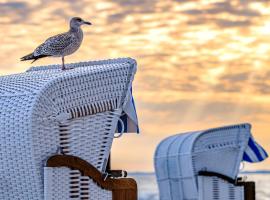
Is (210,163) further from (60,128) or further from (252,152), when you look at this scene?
(60,128)

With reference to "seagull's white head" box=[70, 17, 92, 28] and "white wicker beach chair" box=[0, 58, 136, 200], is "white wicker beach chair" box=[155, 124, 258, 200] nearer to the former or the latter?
"seagull's white head" box=[70, 17, 92, 28]

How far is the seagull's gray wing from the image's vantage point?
7.62 meters

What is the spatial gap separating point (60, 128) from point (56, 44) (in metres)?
1.19

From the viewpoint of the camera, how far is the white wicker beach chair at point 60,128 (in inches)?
256

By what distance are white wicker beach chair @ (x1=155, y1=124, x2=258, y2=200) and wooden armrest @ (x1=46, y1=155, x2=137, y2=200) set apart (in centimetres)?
584

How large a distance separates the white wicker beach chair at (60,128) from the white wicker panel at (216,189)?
18.2ft

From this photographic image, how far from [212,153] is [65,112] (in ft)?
20.2

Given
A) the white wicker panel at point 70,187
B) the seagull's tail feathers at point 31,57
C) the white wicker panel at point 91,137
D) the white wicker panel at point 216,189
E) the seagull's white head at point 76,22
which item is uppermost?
the seagull's white head at point 76,22

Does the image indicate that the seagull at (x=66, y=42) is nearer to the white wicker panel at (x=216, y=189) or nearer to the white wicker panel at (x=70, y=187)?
the white wicker panel at (x=70, y=187)

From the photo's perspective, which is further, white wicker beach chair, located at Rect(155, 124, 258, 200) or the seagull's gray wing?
white wicker beach chair, located at Rect(155, 124, 258, 200)

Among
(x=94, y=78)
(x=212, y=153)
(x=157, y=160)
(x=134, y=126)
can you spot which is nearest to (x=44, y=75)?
(x=94, y=78)

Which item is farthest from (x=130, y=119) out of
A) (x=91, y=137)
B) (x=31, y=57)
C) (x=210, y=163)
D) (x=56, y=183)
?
(x=210, y=163)

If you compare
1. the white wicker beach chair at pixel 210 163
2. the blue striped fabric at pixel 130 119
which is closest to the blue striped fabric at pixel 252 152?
the white wicker beach chair at pixel 210 163

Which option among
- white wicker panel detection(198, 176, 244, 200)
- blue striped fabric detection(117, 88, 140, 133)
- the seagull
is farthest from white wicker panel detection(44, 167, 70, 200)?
white wicker panel detection(198, 176, 244, 200)
